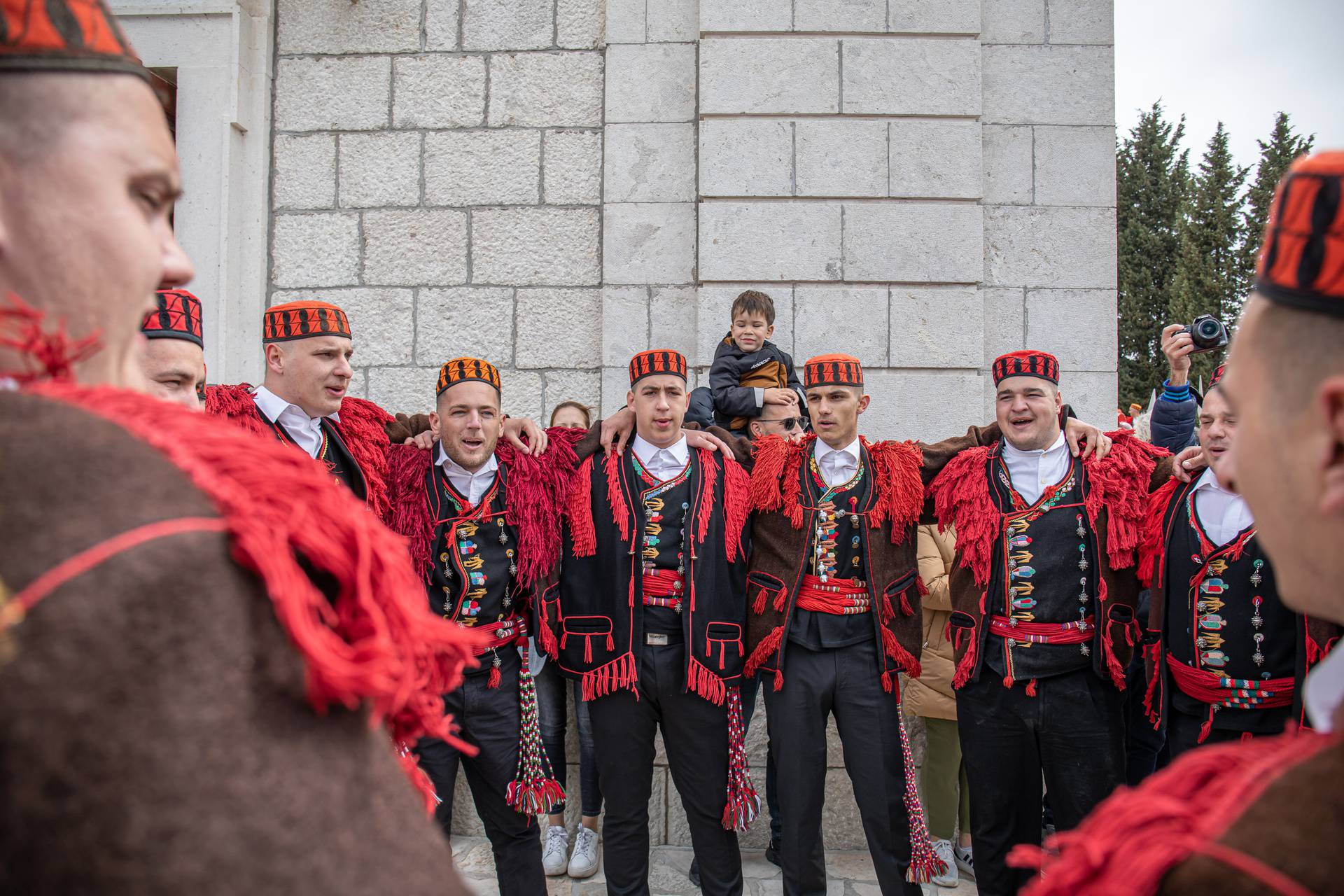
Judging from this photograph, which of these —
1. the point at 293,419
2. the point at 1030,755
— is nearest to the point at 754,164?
the point at 293,419

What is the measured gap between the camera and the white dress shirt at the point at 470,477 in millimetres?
4332

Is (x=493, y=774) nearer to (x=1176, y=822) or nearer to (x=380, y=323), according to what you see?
(x=380, y=323)

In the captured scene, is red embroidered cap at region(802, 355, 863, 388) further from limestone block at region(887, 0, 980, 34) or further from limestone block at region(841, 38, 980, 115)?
limestone block at region(887, 0, 980, 34)

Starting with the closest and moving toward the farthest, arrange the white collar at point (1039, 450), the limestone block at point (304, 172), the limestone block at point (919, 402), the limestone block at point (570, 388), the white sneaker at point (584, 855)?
the white collar at point (1039, 450), the white sneaker at point (584, 855), the limestone block at point (919, 402), the limestone block at point (570, 388), the limestone block at point (304, 172)

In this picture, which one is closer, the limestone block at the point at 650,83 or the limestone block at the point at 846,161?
the limestone block at the point at 846,161

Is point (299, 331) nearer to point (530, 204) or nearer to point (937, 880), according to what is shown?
point (530, 204)

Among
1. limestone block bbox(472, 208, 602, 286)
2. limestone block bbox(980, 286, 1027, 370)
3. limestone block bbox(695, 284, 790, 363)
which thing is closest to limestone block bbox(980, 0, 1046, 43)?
limestone block bbox(980, 286, 1027, 370)

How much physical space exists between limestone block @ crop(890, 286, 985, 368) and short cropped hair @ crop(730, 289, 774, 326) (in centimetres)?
78

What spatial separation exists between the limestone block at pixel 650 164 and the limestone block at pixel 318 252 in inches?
65.1

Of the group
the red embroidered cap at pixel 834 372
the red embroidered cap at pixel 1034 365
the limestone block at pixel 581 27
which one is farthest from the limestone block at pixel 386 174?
the red embroidered cap at pixel 1034 365

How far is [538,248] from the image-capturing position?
588cm

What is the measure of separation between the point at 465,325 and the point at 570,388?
77 cm

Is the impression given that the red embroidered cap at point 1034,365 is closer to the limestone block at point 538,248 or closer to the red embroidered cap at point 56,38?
the limestone block at point 538,248

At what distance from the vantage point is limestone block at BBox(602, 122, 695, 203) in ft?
18.8
